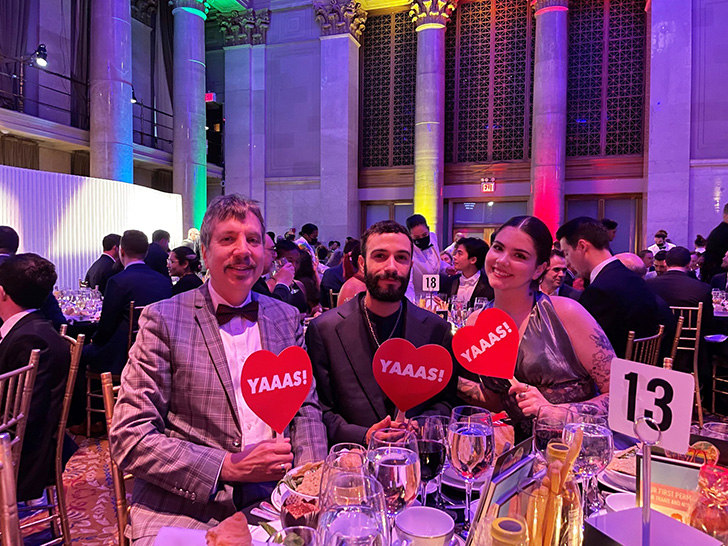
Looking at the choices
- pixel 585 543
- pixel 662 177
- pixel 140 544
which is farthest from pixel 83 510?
pixel 662 177

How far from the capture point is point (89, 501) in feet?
11.0

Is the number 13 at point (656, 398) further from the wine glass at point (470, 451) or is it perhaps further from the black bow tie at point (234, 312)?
the black bow tie at point (234, 312)

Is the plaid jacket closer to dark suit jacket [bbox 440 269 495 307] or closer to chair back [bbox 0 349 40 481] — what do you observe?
chair back [bbox 0 349 40 481]

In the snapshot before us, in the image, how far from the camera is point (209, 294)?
1.94 meters

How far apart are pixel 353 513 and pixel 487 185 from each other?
12.2 meters

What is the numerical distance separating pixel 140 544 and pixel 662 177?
1179cm

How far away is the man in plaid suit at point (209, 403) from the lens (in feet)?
5.15

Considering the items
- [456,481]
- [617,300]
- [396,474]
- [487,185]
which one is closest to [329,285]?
[617,300]

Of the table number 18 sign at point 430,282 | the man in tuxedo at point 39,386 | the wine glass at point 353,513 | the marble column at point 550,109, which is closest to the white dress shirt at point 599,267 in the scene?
the table number 18 sign at point 430,282

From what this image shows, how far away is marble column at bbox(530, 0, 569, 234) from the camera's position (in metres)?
11.0

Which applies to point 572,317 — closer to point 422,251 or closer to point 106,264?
point 422,251

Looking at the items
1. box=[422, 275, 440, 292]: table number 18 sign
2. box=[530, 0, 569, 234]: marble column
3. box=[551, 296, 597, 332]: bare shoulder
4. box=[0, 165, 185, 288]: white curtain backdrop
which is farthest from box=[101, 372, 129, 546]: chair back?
box=[530, 0, 569, 234]: marble column

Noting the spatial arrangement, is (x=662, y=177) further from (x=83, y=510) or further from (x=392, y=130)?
(x=83, y=510)

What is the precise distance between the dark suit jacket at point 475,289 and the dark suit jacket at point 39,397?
303 centimetres
